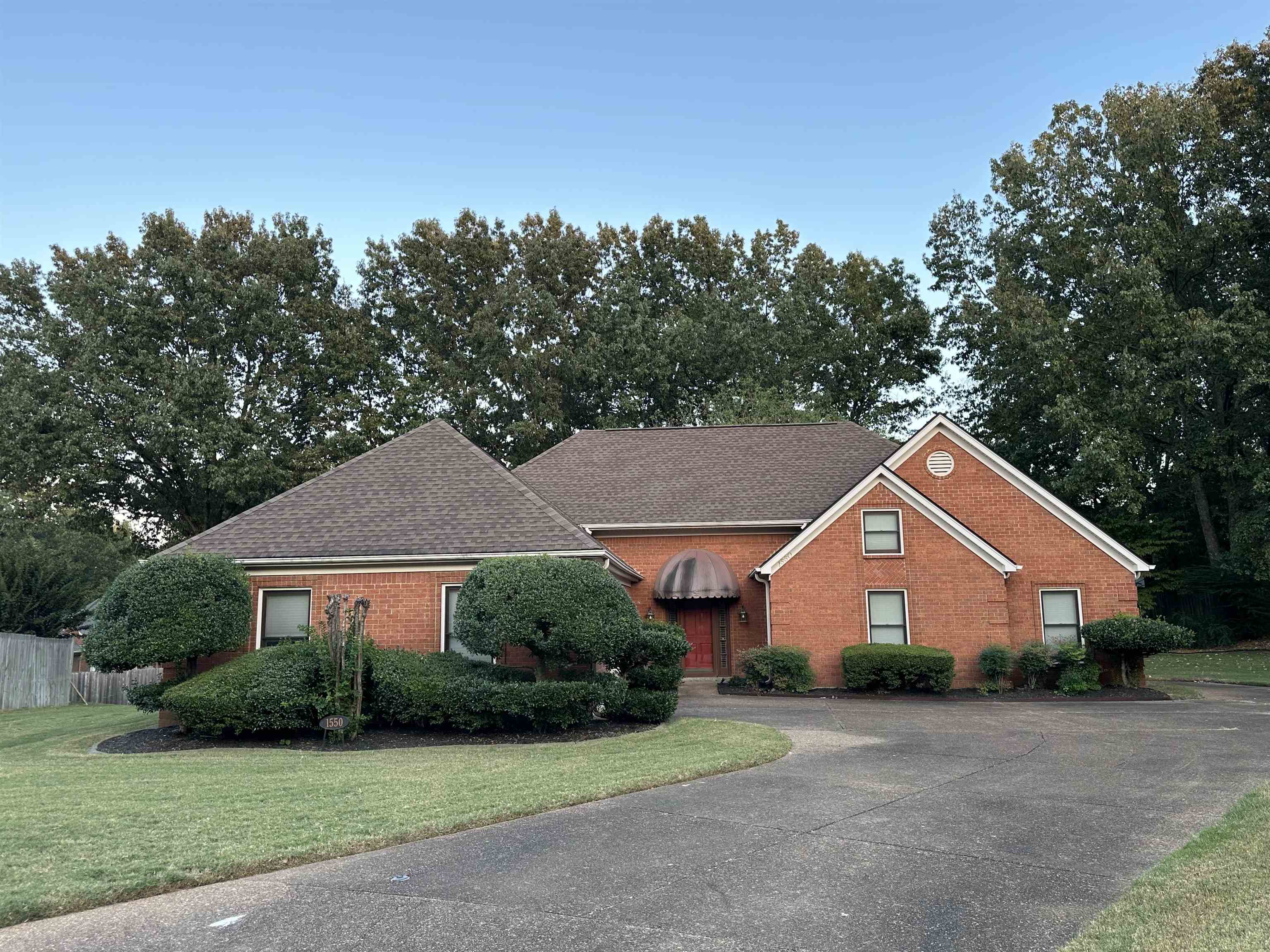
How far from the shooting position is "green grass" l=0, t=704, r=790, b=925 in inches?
256

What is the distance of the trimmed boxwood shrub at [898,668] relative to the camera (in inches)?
826

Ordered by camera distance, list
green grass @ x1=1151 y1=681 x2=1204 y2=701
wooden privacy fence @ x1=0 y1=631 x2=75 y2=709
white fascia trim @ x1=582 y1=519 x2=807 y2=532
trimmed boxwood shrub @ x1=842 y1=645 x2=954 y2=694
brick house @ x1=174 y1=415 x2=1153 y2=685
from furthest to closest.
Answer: white fascia trim @ x1=582 y1=519 x2=807 y2=532
wooden privacy fence @ x1=0 y1=631 x2=75 y2=709
trimmed boxwood shrub @ x1=842 y1=645 x2=954 y2=694
green grass @ x1=1151 y1=681 x2=1204 y2=701
brick house @ x1=174 y1=415 x2=1153 y2=685

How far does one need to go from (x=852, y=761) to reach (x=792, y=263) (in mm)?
41595

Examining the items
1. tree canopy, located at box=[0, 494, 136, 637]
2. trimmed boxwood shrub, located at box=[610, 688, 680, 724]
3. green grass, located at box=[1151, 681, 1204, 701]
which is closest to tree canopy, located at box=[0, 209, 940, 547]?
tree canopy, located at box=[0, 494, 136, 637]

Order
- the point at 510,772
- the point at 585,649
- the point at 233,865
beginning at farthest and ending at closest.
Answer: the point at 585,649 → the point at 510,772 → the point at 233,865

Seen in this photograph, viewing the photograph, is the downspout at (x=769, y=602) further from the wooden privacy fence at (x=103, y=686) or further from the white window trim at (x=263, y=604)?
the wooden privacy fence at (x=103, y=686)

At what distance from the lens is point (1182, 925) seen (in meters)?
5.29

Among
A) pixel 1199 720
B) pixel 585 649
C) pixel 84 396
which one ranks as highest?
pixel 84 396

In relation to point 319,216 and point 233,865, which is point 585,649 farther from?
point 319,216

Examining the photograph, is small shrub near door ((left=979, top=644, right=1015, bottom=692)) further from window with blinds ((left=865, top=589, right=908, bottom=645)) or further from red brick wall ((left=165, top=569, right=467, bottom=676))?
red brick wall ((left=165, top=569, right=467, bottom=676))

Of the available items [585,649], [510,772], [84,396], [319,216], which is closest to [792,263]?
[319,216]

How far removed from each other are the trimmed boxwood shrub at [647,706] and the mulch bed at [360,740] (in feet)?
0.51

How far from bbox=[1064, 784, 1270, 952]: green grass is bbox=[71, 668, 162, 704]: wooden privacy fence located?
2702cm

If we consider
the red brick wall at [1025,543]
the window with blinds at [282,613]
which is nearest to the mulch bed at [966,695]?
the red brick wall at [1025,543]
